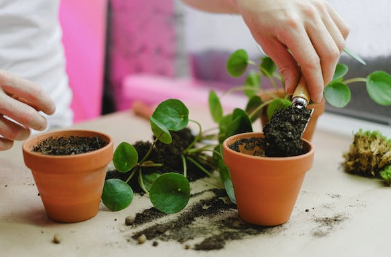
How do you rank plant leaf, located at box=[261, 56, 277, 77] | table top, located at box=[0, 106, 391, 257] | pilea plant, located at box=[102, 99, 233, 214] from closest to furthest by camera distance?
table top, located at box=[0, 106, 391, 257]
pilea plant, located at box=[102, 99, 233, 214]
plant leaf, located at box=[261, 56, 277, 77]

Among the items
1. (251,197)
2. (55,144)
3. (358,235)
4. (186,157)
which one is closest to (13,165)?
(55,144)

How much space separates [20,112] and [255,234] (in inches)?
18.6

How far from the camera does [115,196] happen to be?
85 cm

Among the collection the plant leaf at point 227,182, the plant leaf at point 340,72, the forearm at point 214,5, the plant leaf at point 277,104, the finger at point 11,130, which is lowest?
the plant leaf at point 227,182

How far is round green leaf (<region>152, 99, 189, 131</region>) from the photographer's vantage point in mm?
868

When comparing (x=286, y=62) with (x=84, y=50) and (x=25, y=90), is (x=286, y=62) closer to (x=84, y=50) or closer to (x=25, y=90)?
(x=25, y=90)

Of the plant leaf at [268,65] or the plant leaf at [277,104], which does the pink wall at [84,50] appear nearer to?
the plant leaf at [268,65]

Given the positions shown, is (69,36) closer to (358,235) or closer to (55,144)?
(55,144)

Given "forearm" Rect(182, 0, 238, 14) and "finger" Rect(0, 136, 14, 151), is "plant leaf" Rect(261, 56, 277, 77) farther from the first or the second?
"finger" Rect(0, 136, 14, 151)

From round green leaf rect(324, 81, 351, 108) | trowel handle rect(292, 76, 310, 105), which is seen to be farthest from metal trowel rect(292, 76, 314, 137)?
round green leaf rect(324, 81, 351, 108)

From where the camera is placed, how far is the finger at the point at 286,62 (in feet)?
3.04

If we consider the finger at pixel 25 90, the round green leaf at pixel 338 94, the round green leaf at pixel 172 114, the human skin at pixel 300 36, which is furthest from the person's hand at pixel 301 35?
the finger at pixel 25 90

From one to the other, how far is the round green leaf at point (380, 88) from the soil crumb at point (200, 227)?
44 cm

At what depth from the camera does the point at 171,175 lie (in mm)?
809
